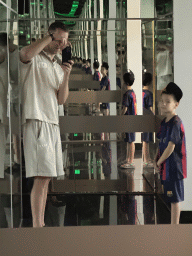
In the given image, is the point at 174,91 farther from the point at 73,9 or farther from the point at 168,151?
the point at 73,9

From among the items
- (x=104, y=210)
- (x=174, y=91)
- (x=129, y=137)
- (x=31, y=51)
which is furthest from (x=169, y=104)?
(x=104, y=210)

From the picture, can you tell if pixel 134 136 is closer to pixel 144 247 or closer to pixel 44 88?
pixel 44 88

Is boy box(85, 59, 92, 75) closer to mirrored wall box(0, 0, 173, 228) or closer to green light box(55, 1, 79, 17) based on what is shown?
mirrored wall box(0, 0, 173, 228)

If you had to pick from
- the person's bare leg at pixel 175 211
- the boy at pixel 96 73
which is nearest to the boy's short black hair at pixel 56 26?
the boy at pixel 96 73

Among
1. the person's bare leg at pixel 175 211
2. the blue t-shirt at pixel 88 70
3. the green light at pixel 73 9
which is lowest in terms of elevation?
the person's bare leg at pixel 175 211

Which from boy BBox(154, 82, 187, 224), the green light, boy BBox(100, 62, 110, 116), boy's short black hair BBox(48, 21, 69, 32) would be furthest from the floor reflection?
the green light

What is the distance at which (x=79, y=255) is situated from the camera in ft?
2.87

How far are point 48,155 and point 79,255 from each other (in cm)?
240

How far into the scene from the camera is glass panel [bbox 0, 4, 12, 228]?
247 cm

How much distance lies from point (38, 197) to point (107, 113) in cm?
111

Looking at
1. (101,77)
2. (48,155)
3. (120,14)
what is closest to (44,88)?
(48,155)

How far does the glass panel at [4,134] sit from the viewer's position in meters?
2.47

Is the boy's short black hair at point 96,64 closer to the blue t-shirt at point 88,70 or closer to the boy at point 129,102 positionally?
the blue t-shirt at point 88,70

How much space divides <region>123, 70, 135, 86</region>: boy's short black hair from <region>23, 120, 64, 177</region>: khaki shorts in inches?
40.5
